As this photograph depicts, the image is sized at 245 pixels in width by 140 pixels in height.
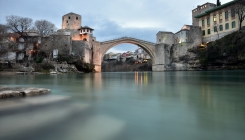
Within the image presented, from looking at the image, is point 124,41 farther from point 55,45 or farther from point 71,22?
point 55,45

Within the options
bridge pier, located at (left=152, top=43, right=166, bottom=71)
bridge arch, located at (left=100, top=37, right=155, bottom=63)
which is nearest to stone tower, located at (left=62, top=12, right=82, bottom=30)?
bridge arch, located at (left=100, top=37, right=155, bottom=63)

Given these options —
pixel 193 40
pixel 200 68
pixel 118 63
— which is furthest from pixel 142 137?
pixel 118 63

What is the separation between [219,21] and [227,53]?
28.1 feet

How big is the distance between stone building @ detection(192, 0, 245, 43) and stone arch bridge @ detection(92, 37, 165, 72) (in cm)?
1098

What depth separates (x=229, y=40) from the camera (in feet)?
88.4

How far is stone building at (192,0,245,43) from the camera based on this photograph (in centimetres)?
2898

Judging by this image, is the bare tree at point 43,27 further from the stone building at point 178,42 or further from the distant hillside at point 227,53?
the distant hillside at point 227,53

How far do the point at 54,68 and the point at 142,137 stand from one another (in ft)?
85.7

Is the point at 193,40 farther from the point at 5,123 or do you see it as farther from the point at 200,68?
the point at 5,123

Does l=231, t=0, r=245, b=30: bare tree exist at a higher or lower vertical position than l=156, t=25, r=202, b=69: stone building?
higher

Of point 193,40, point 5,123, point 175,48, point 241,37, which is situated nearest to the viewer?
point 5,123

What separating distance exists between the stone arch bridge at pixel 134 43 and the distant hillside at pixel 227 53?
12.8 m

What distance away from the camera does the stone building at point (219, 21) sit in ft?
95.1

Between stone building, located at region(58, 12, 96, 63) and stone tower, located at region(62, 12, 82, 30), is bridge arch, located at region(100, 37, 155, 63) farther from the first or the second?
stone tower, located at region(62, 12, 82, 30)
